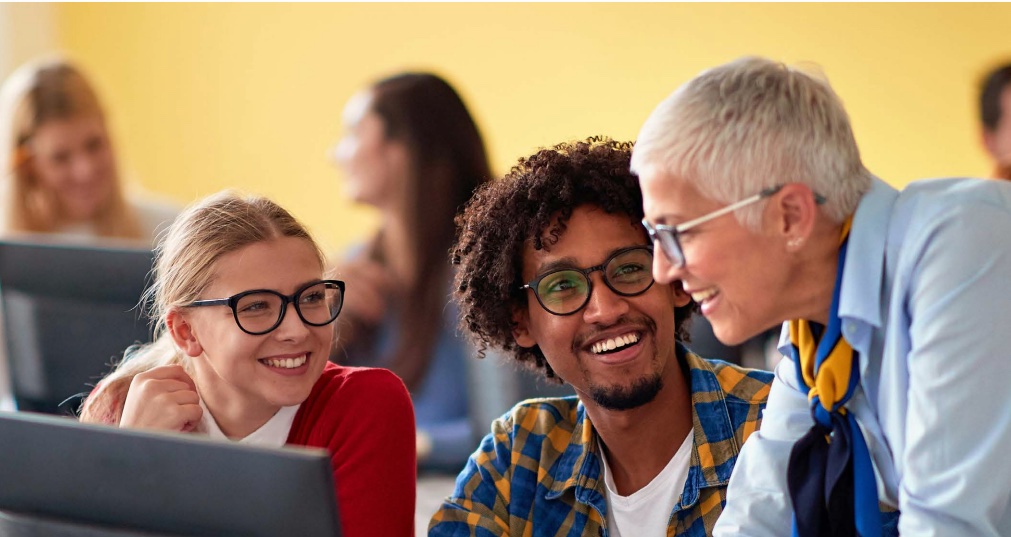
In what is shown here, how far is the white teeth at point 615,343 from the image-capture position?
5.45 ft

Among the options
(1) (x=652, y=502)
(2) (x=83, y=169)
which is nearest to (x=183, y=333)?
(1) (x=652, y=502)

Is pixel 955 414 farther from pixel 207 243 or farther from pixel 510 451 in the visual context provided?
pixel 207 243

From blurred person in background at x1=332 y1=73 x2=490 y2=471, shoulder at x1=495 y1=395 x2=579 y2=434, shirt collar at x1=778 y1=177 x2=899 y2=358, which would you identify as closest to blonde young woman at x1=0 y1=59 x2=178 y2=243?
blurred person in background at x1=332 y1=73 x2=490 y2=471

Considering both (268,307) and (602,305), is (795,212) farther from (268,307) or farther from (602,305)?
(268,307)

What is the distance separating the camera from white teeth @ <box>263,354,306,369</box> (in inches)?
69.6

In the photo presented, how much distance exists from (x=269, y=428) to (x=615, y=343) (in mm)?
552

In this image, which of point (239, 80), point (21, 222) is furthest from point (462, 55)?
point (21, 222)

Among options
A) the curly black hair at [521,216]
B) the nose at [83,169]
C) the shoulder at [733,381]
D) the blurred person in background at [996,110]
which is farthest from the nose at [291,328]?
the blurred person in background at [996,110]

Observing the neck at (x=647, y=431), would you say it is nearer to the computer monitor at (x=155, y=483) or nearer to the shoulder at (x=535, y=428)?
the shoulder at (x=535, y=428)

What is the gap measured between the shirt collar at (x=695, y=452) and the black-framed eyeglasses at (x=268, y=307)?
41cm

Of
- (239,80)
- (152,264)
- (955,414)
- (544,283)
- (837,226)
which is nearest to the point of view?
(955,414)

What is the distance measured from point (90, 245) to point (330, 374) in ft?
1.72

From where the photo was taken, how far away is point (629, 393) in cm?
167

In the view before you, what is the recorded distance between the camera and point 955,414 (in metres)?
1.18
